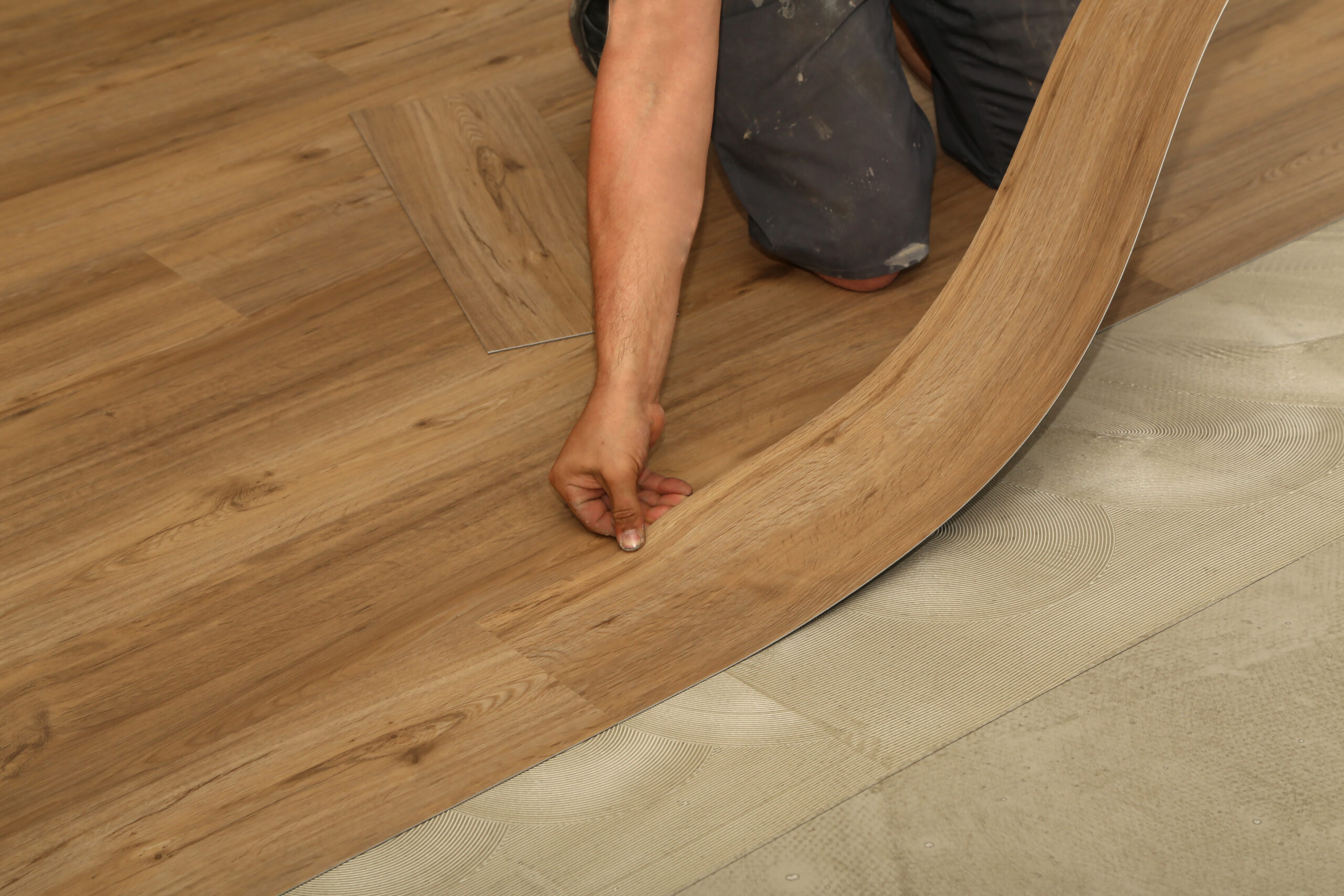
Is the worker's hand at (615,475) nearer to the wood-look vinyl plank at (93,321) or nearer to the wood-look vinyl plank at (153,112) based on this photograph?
the wood-look vinyl plank at (93,321)

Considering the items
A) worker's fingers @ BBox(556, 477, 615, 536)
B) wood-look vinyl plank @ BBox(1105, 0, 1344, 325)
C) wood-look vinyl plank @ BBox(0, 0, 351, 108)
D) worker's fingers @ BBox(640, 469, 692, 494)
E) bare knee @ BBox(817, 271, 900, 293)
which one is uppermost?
wood-look vinyl plank @ BBox(1105, 0, 1344, 325)

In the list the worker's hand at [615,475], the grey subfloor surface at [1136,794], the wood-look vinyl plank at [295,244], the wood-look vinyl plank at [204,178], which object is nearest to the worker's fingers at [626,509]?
the worker's hand at [615,475]

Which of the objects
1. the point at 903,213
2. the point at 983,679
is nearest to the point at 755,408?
the point at 903,213

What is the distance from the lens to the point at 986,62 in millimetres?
1627

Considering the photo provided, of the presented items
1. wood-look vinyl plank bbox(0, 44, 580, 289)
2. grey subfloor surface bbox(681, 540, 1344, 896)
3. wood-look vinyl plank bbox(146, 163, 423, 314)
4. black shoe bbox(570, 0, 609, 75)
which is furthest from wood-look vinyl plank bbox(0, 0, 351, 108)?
grey subfloor surface bbox(681, 540, 1344, 896)

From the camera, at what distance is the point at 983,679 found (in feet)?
3.13

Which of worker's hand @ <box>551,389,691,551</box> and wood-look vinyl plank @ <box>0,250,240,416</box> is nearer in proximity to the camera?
worker's hand @ <box>551,389,691,551</box>

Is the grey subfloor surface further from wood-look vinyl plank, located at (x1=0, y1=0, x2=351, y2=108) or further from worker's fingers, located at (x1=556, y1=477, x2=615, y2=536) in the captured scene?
wood-look vinyl plank, located at (x1=0, y1=0, x2=351, y2=108)

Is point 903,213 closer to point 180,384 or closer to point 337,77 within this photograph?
point 180,384

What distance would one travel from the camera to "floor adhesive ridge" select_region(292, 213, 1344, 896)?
2.90 feet

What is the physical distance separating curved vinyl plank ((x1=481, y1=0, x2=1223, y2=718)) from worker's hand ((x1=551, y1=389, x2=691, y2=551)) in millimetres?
38

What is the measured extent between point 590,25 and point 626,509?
94cm

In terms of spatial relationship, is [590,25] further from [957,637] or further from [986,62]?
[957,637]

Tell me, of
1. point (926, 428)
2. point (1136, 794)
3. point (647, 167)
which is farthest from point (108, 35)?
point (1136, 794)
